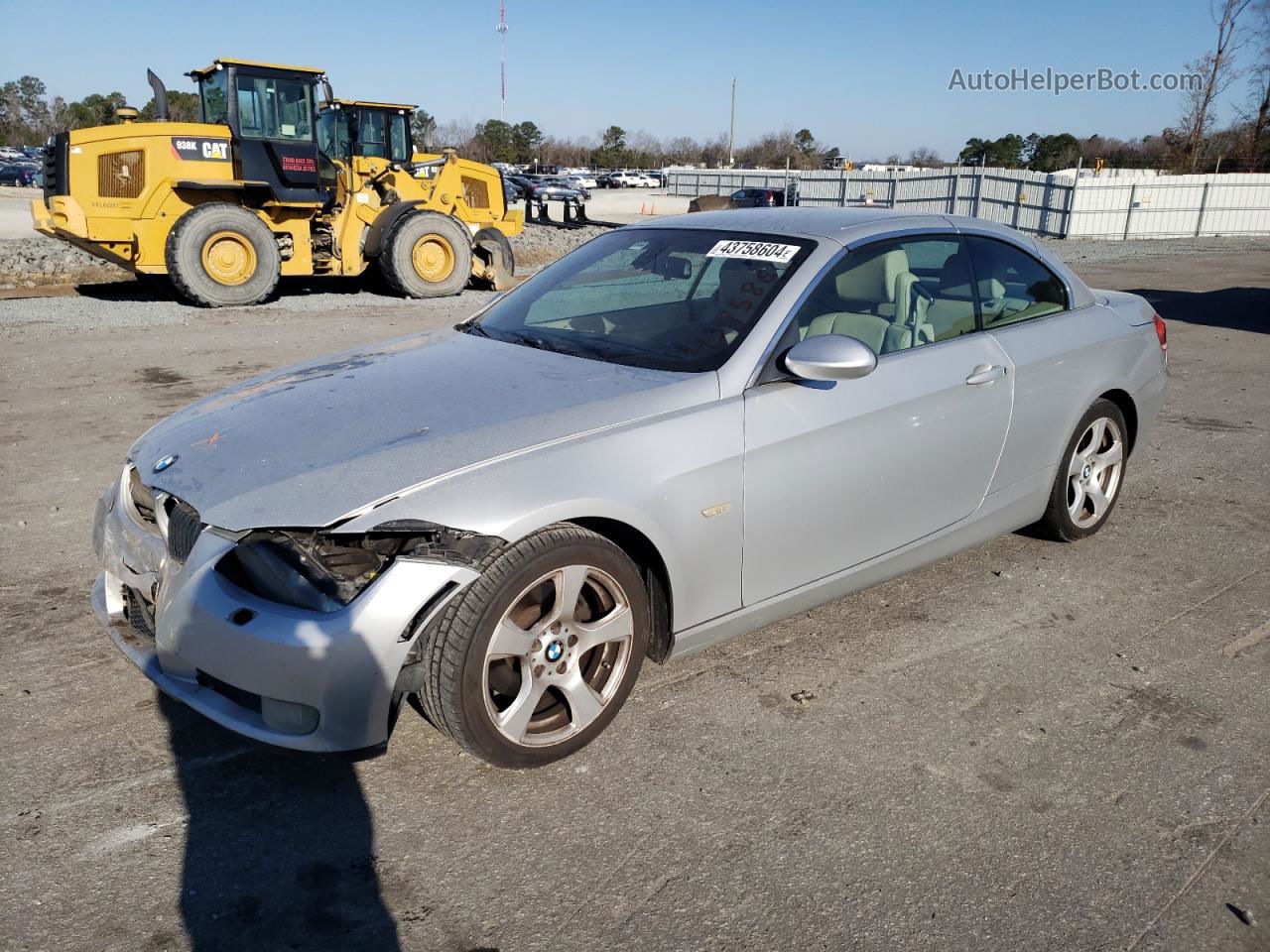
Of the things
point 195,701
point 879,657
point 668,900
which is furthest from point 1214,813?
point 195,701

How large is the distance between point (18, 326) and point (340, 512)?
35.3ft

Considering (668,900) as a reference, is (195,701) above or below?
above

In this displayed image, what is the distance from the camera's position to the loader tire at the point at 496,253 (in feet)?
51.3

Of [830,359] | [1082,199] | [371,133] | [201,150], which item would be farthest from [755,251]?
[1082,199]

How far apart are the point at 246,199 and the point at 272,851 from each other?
40.5 ft

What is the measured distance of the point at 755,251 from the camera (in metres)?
3.81

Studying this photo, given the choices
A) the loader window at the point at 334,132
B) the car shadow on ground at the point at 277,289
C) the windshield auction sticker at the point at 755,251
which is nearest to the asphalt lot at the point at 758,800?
the windshield auction sticker at the point at 755,251

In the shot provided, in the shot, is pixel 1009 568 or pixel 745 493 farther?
pixel 1009 568

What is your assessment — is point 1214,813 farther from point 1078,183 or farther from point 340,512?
point 1078,183

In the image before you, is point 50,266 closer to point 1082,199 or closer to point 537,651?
point 537,651

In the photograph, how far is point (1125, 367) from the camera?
4.75 m


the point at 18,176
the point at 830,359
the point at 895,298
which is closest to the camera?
the point at 830,359

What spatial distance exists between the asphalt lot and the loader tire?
38.5 feet

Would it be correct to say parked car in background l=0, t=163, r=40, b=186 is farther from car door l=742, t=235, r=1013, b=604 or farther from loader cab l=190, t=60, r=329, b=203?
car door l=742, t=235, r=1013, b=604
